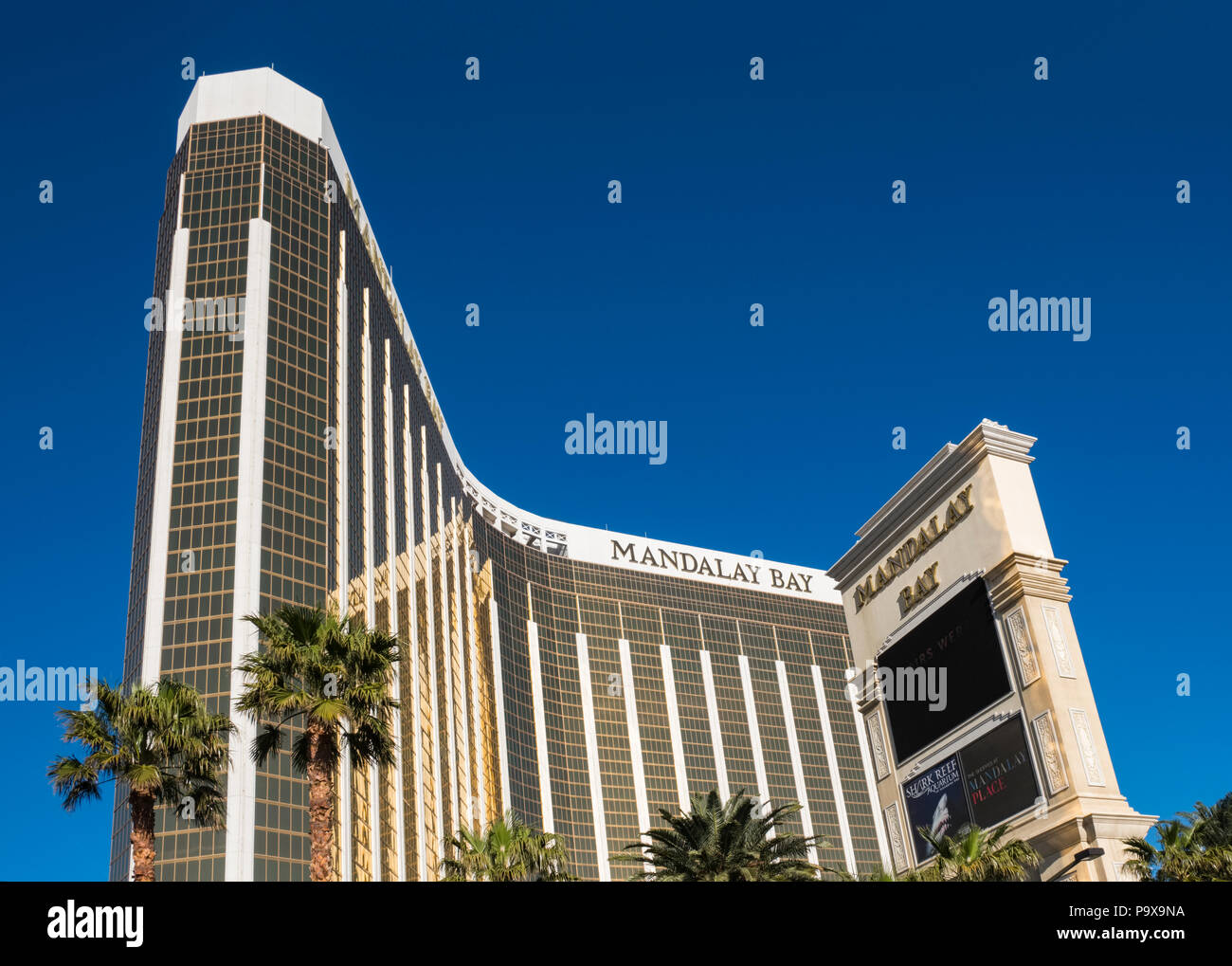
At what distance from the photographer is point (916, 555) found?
8206 centimetres

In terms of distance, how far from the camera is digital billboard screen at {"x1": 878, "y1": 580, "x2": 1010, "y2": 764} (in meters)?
72.2

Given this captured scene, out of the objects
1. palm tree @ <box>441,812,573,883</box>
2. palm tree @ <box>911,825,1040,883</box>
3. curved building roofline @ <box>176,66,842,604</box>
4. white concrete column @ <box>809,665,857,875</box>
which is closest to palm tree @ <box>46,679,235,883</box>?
palm tree @ <box>441,812,573,883</box>

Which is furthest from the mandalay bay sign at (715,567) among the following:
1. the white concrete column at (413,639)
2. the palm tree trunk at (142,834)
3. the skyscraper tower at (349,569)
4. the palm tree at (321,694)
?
the palm tree trunk at (142,834)

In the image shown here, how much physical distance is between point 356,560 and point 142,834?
170ft

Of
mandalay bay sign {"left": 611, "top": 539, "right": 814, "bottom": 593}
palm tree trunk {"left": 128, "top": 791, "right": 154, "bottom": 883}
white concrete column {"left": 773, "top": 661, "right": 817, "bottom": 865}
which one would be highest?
mandalay bay sign {"left": 611, "top": 539, "right": 814, "bottom": 593}

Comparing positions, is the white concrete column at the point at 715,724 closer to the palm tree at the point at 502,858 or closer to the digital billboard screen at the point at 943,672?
the digital billboard screen at the point at 943,672

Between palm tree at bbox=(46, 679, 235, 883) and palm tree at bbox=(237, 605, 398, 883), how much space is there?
6.49 ft

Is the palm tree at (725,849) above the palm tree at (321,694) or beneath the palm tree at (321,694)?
beneath

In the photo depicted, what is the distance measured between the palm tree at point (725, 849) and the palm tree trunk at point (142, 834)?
19.7 metres

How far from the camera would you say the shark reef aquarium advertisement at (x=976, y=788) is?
6788 centimetres

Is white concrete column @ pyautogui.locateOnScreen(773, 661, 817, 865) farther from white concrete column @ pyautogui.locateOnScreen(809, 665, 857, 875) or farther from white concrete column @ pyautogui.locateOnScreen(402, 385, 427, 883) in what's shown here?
white concrete column @ pyautogui.locateOnScreen(402, 385, 427, 883)

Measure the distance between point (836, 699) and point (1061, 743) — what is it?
118 metres
